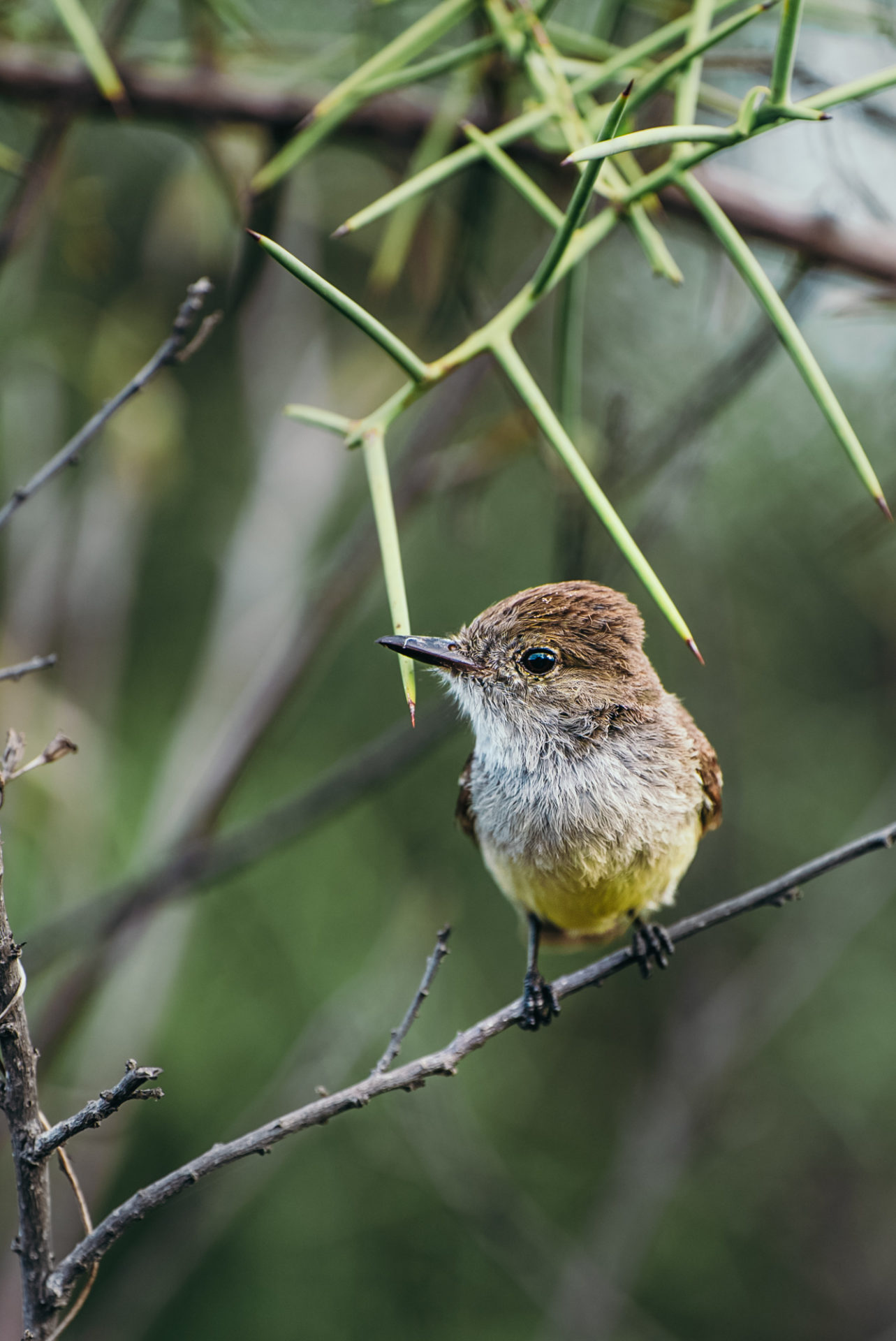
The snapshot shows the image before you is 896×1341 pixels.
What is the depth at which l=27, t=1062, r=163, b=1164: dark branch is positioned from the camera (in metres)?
1.08

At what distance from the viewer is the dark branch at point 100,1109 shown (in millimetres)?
1080

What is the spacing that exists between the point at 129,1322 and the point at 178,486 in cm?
354

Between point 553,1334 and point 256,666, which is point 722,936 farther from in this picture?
point 256,666

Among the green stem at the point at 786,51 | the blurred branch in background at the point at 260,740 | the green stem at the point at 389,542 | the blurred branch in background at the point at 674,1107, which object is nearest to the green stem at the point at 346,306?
the green stem at the point at 389,542

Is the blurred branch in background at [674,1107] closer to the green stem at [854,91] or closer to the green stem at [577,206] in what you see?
the green stem at [854,91]

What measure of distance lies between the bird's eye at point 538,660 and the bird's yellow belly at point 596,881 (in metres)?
0.37

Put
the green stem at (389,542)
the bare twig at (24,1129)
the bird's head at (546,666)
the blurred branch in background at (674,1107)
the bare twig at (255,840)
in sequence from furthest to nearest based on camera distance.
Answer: the blurred branch in background at (674,1107)
the bare twig at (255,840)
the bird's head at (546,666)
the bare twig at (24,1129)
the green stem at (389,542)

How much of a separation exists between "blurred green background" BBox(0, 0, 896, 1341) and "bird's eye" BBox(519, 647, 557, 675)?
35 cm

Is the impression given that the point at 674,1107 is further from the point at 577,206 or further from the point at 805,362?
the point at 577,206

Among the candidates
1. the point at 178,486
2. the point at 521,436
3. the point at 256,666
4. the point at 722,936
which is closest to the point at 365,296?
the point at 178,486

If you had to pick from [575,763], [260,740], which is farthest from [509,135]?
[260,740]

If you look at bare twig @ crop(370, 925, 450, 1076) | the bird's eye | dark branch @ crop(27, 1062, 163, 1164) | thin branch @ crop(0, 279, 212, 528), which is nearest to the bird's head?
the bird's eye

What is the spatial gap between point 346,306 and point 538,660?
1.25m

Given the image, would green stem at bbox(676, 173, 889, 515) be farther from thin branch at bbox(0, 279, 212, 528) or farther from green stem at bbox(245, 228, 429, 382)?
thin branch at bbox(0, 279, 212, 528)
